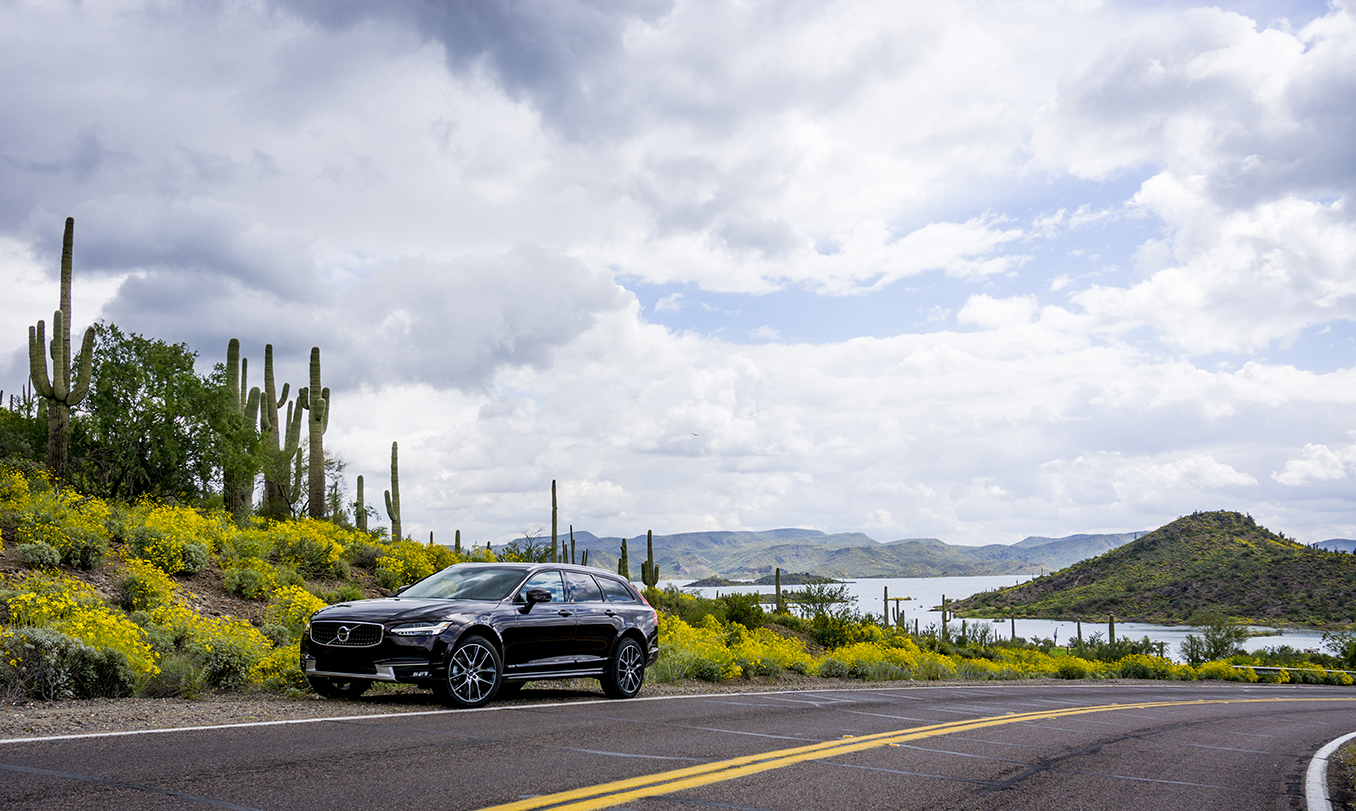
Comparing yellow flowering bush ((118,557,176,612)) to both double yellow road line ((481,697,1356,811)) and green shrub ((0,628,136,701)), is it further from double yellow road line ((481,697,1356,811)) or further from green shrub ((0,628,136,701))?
double yellow road line ((481,697,1356,811))

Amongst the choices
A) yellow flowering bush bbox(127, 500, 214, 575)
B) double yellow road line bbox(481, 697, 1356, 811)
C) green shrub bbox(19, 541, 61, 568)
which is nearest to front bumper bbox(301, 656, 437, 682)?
double yellow road line bbox(481, 697, 1356, 811)

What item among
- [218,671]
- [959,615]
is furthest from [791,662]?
[959,615]

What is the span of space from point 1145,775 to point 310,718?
7785 mm

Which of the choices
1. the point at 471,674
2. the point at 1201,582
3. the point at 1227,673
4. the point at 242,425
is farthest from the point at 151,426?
the point at 1201,582

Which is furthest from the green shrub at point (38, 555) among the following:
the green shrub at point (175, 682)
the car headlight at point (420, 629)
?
the car headlight at point (420, 629)

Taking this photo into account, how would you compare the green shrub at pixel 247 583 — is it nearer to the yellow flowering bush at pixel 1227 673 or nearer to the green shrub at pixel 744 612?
the green shrub at pixel 744 612

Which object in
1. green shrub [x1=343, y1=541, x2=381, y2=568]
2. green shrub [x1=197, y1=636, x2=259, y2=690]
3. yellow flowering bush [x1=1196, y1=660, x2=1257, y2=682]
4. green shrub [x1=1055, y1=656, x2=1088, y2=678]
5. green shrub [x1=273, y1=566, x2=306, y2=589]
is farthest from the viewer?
yellow flowering bush [x1=1196, y1=660, x2=1257, y2=682]

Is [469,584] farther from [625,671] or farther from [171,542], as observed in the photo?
[171,542]

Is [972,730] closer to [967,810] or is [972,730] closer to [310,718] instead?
[967,810]

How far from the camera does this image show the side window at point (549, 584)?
11.2 m

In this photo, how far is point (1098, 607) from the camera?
295 feet

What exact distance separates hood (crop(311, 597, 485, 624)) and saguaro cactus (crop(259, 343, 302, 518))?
20014mm

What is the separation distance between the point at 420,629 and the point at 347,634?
2.71 feet

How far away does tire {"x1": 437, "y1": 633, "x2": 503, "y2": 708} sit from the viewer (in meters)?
9.81
